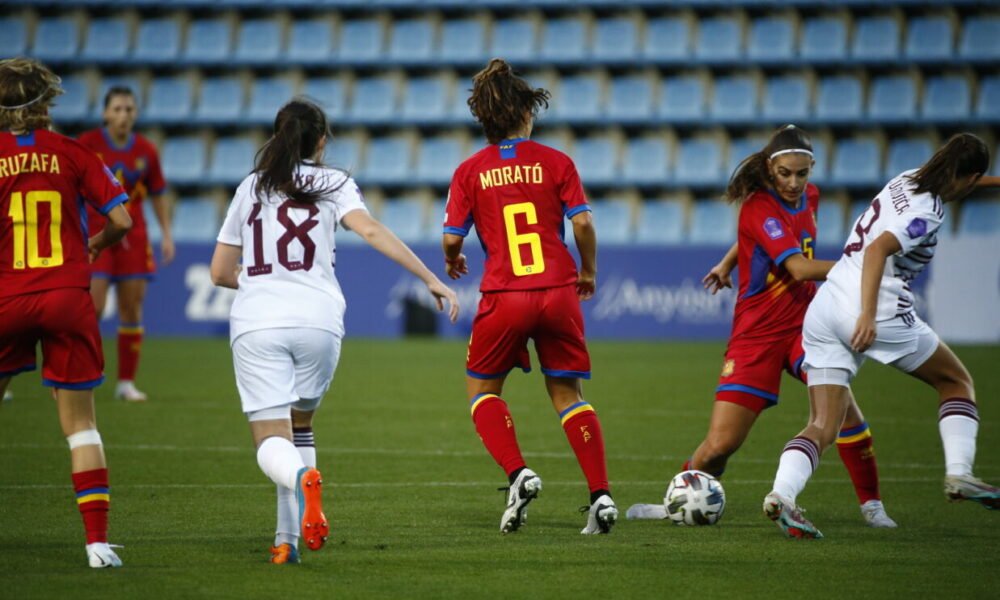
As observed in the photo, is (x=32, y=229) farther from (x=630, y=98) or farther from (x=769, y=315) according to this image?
(x=630, y=98)

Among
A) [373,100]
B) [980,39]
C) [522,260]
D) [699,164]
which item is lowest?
[522,260]

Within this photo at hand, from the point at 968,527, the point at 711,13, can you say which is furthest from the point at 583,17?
the point at 968,527

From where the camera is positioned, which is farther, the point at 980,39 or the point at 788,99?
the point at 788,99

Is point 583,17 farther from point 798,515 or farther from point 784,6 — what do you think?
point 798,515

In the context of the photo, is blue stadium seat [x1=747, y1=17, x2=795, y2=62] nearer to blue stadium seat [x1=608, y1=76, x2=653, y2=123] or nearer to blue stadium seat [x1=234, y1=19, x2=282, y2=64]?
blue stadium seat [x1=608, y1=76, x2=653, y2=123]

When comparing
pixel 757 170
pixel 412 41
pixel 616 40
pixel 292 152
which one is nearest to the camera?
pixel 292 152

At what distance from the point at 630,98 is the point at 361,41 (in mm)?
5627

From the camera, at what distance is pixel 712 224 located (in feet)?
85.7

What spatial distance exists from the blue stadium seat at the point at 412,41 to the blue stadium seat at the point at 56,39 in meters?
6.52

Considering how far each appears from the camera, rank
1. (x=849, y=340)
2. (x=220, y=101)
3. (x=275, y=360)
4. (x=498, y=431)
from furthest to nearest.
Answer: (x=220, y=101), (x=498, y=431), (x=849, y=340), (x=275, y=360)

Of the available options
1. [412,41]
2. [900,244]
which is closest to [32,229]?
[900,244]

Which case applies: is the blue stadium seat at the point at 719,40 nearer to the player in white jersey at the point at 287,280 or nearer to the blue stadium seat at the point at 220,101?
the blue stadium seat at the point at 220,101

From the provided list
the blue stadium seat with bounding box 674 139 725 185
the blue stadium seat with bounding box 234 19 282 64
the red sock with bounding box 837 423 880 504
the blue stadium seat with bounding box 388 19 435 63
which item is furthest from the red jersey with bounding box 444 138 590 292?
the blue stadium seat with bounding box 234 19 282 64

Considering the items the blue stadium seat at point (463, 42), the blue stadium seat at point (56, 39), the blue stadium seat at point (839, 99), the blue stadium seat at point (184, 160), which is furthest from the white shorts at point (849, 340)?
the blue stadium seat at point (56, 39)
